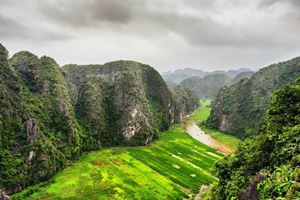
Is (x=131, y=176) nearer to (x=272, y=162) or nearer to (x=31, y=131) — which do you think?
(x=31, y=131)

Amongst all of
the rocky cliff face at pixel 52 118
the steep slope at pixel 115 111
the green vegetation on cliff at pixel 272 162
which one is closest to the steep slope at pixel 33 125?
the rocky cliff face at pixel 52 118

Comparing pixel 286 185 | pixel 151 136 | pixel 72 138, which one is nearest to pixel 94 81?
pixel 151 136

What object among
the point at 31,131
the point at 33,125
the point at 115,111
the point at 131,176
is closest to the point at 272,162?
the point at 131,176

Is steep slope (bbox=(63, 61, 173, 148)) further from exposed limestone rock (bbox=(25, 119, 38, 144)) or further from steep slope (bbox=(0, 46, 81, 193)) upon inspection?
exposed limestone rock (bbox=(25, 119, 38, 144))

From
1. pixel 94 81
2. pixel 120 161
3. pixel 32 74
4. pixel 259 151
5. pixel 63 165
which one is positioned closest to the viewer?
pixel 259 151

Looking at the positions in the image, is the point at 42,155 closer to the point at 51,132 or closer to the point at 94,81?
the point at 51,132

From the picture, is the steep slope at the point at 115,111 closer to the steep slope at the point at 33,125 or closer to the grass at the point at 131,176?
the grass at the point at 131,176
